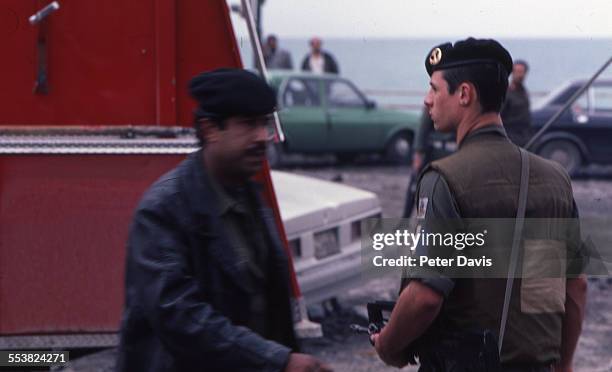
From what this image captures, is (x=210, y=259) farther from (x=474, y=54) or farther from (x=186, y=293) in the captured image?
(x=474, y=54)

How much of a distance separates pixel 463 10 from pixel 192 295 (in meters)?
2.08

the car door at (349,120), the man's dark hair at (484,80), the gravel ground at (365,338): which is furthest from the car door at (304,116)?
the man's dark hair at (484,80)

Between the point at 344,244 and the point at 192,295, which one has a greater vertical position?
the point at 192,295

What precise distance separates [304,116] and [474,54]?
13.0 metres

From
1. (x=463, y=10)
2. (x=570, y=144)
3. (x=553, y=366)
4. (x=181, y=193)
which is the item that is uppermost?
(x=463, y=10)

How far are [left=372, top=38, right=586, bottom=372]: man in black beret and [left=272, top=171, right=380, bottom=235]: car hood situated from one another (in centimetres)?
312

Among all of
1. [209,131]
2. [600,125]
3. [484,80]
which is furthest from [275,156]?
[209,131]

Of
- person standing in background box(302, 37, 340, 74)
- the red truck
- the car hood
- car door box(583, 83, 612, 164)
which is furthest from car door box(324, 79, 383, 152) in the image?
the red truck

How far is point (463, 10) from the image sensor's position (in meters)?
4.32

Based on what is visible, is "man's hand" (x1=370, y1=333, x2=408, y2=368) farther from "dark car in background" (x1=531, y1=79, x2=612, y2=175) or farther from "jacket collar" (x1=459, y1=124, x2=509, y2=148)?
"dark car in background" (x1=531, y1=79, x2=612, y2=175)

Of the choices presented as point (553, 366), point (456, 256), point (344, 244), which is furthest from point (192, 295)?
point (344, 244)

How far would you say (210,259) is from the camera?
8.90ft

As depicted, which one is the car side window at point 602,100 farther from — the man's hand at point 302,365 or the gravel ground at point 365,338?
the man's hand at point 302,365

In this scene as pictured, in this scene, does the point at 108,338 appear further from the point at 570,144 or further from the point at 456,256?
the point at 570,144
